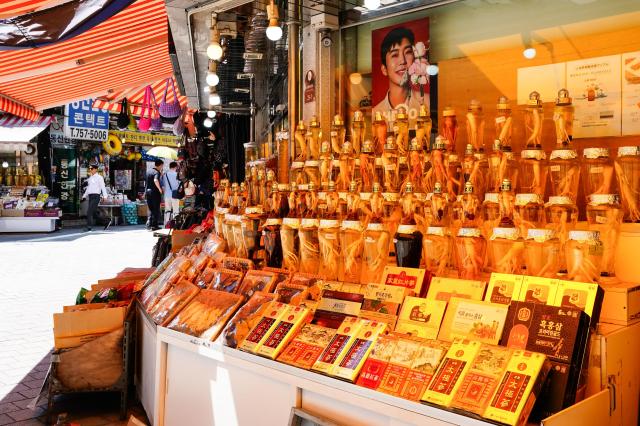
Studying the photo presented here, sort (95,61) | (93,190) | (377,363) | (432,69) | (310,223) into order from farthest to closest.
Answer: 1. (93,190)
2. (95,61)
3. (432,69)
4. (310,223)
5. (377,363)

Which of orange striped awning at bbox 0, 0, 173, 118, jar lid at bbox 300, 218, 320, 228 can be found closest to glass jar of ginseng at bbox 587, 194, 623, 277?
jar lid at bbox 300, 218, 320, 228

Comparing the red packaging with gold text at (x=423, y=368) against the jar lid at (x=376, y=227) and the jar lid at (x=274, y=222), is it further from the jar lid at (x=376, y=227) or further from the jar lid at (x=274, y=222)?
the jar lid at (x=274, y=222)

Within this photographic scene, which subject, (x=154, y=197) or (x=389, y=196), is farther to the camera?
(x=154, y=197)

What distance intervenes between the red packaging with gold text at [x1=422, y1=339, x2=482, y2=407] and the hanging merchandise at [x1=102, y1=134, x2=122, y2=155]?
17.7m

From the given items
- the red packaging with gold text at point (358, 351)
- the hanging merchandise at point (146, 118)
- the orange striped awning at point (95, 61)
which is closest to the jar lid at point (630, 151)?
the red packaging with gold text at point (358, 351)

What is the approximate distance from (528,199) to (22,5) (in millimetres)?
3712

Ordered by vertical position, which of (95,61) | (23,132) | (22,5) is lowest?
(22,5)

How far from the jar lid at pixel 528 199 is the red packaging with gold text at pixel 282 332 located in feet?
2.84

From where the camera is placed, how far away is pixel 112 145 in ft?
59.2

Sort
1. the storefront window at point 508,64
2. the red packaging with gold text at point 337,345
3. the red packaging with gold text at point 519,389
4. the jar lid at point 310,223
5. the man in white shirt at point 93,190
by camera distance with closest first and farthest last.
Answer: the red packaging with gold text at point 519,389 < the red packaging with gold text at point 337,345 < the storefront window at point 508,64 < the jar lid at point 310,223 < the man in white shirt at point 93,190

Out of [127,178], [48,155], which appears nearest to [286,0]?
[48,155]

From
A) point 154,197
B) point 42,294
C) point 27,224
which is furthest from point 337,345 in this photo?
point 27,224

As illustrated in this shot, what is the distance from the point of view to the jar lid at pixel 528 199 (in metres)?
2.02

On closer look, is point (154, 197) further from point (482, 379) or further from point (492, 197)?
point (482, 379)
